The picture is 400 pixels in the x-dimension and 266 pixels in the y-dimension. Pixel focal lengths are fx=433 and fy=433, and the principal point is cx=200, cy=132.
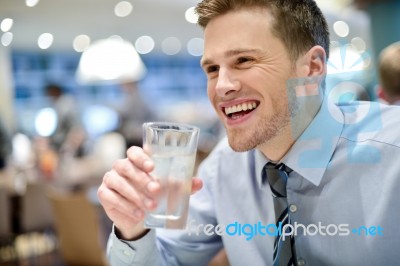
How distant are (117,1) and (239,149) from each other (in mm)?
842

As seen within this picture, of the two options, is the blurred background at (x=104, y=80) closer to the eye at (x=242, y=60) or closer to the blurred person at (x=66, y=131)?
the blurred person at (x=66, y=131)

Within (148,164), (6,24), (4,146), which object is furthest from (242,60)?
(4,146)

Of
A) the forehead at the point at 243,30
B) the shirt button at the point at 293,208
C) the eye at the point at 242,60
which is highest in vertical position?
the forehead at the point at 243,30

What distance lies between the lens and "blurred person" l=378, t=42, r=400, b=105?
825 mm

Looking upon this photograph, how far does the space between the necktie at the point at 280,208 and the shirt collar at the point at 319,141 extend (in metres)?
0.05

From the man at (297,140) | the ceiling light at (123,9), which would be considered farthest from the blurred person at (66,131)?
the man at (297,140)

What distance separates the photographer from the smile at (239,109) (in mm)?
761

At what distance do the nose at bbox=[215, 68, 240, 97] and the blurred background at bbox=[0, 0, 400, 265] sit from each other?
0.11 meters

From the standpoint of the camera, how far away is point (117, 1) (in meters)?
1.41

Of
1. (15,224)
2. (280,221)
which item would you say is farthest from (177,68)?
(15,224)

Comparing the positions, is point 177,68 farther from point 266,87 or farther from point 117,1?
point 266,87

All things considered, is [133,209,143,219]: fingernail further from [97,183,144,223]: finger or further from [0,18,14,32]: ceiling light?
[0,18,14,32]: ceiling light

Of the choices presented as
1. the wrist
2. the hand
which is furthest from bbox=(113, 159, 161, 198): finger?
the wrist

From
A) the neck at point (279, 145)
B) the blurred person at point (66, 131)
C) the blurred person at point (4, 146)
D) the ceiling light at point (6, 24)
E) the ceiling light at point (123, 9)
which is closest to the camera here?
the neck at point (279, 145)
